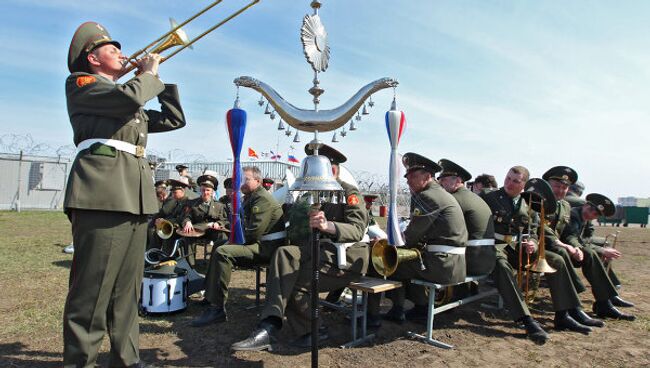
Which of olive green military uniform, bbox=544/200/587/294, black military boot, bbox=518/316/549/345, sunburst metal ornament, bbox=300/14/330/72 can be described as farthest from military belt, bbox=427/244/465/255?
sunburst metal ornament, bbox=300/14/330/72

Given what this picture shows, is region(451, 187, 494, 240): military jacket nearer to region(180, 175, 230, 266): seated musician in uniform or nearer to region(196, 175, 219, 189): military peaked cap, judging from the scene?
region(180, 175, 230, 266): seated musician in uniform

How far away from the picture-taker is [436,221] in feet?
14.6

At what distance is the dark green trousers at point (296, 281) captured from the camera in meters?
4.03

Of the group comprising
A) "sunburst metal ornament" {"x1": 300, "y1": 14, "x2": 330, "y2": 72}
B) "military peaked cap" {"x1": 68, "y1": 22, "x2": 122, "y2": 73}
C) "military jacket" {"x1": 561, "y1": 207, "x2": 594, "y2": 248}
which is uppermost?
"sunburst metal ornament" {"x1": 300, "y1": 14, "x2": 330, "y2": 72}

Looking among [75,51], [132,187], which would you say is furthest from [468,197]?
[75,51]

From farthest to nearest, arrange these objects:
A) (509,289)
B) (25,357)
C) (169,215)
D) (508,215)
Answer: (169,215)
(508,215)
(509,289)
(25,357)

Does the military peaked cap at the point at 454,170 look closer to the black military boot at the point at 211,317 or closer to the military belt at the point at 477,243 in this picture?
the military belt at the point at 477,243

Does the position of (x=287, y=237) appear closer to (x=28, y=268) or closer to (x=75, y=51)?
(x=75, y=51)

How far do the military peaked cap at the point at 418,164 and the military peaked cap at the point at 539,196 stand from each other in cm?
160

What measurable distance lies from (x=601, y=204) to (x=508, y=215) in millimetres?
1862

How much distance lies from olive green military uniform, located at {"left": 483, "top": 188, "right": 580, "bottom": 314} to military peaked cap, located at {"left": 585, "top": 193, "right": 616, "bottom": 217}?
1419 mm

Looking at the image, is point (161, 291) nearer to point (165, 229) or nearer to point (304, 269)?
point (304, 269)

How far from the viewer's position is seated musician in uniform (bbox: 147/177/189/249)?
7.18m

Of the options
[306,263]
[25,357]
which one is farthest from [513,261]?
[25,357]
